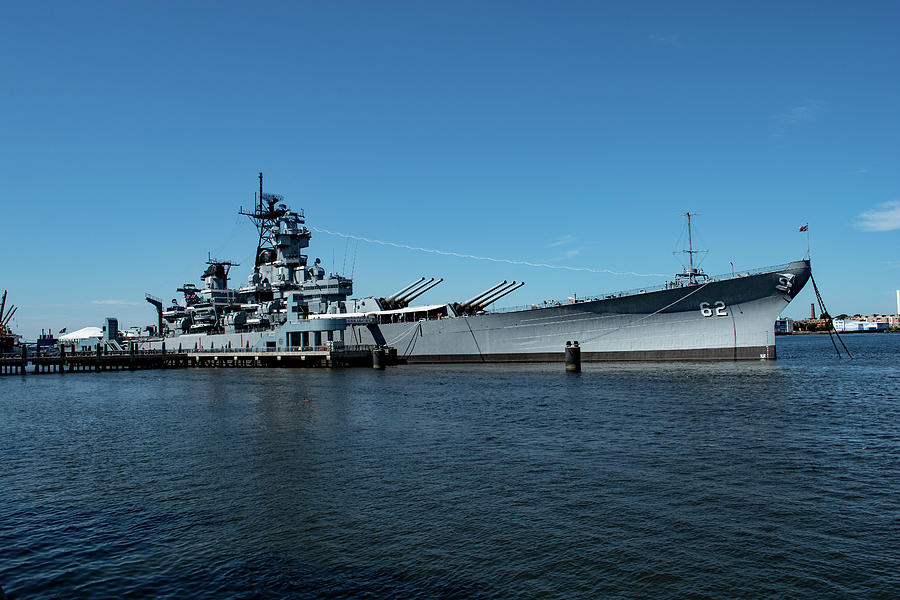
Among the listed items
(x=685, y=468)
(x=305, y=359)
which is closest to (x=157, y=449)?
(x=685, y=468)

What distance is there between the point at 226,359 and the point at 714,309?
51421mm

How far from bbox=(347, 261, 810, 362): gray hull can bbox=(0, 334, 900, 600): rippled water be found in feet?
53.7

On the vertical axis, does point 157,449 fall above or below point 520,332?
below

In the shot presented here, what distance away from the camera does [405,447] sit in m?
18.0

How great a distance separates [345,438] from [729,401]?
16.6 meters

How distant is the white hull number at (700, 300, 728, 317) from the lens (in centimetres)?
4241

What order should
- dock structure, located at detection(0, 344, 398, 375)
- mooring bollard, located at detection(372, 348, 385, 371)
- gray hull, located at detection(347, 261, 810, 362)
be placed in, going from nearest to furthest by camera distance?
gray hull, located at detection(347, 261, 810, 362) → mooring bollard, located at detection(372, 348, 385, 371) → dock structure, located at detection(0, 344, 398, 375)

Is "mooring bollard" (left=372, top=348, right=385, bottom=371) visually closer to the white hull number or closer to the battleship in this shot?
the battleship

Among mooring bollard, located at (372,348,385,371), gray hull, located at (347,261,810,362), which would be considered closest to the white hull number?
Result: gray hull, located at (347,261,810,362)

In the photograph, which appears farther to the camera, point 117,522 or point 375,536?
point 117,522

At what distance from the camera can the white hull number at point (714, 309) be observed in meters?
42.4

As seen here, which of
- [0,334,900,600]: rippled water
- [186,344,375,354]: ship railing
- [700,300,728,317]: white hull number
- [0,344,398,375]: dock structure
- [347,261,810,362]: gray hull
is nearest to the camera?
[0,334,900,600]: rippled water

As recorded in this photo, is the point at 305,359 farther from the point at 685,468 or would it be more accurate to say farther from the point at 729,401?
the point at 685,468

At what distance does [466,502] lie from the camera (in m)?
12.5
